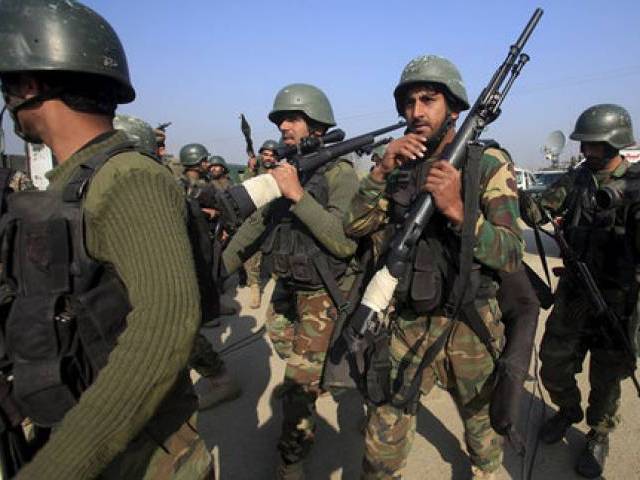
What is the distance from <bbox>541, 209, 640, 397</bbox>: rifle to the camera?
251 cm

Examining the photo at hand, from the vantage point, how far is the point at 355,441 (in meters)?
3.04

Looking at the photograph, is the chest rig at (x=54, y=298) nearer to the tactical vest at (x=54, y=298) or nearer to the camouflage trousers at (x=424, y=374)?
the tactical vest at (x=54, y=298)

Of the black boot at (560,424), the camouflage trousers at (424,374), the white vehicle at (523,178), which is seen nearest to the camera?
the camouflage trousers at (424,374)

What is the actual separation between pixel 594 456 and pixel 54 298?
3149 mm

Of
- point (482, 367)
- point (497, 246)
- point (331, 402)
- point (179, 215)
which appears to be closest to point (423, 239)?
point (497, 246)

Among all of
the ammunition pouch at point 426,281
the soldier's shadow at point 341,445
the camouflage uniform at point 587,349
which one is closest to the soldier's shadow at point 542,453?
the camouflage uniform at point 587,349

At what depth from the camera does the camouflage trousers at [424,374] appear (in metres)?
2.04

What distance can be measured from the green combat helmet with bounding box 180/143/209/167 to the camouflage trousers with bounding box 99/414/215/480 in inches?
263

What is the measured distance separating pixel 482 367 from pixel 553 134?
15321mm

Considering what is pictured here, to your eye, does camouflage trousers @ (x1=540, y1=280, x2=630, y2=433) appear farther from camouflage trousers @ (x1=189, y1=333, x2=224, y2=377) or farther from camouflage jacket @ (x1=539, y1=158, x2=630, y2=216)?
camouflage trousers @ (x1=189, y1=333, x2=224, y2=377)

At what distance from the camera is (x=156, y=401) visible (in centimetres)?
90

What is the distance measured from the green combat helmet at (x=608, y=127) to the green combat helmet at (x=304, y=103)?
6.65ft

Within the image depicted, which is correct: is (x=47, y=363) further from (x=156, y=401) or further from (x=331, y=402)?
(x=331, y=402)

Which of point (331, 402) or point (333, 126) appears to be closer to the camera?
point (333, 126)
